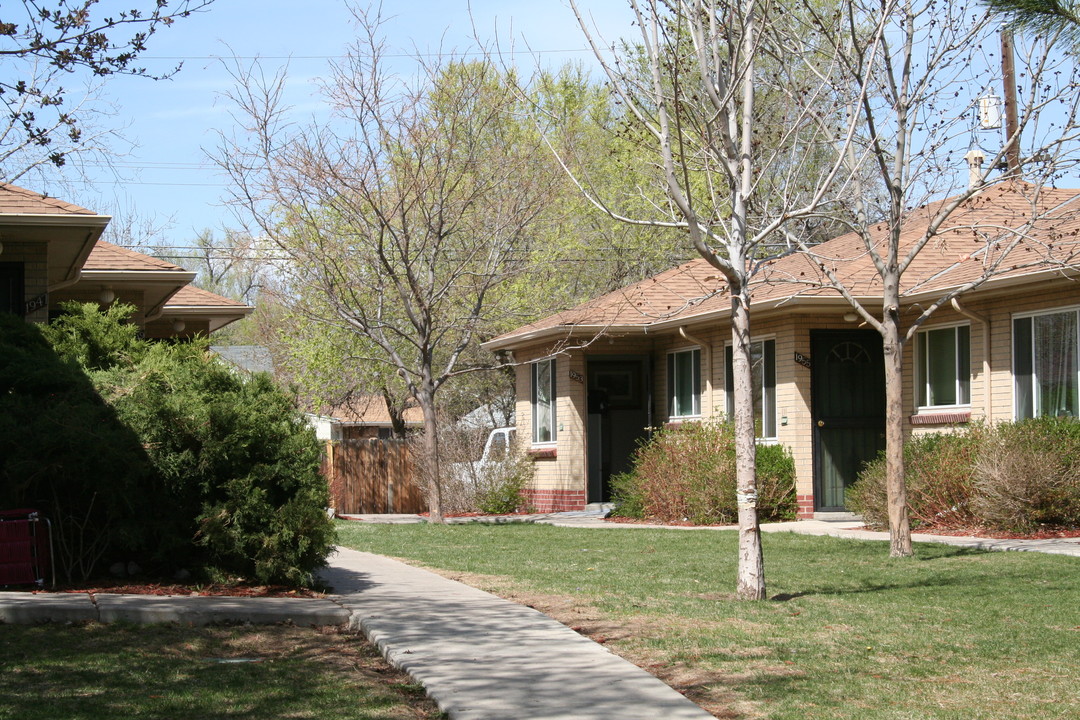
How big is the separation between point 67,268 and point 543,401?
37.0 ft

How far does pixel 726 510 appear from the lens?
57.8 feet

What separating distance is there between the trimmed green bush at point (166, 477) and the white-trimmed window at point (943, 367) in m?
9.69

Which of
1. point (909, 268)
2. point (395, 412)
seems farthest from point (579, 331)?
point (395, 412)

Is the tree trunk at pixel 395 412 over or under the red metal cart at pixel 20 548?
over

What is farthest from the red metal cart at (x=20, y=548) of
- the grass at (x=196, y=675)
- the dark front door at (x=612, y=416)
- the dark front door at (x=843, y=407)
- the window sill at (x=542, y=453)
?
the window sill at (x=542, y=453)

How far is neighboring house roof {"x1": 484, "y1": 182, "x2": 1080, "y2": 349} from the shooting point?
12.8 m

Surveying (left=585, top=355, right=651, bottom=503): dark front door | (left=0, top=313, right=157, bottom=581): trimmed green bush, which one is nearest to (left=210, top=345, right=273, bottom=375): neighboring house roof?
(left=585, top=355, right=651, bottom=503): dark front door

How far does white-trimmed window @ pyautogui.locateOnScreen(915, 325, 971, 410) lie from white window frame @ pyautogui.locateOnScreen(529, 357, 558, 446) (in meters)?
7.68

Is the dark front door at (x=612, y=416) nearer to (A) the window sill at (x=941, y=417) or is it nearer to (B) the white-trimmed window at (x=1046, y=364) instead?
(A) the window sill at (x=941, y=417)

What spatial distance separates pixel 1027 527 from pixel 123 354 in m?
9.85

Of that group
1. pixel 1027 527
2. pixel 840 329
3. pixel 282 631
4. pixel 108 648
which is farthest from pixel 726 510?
pixel 108 648

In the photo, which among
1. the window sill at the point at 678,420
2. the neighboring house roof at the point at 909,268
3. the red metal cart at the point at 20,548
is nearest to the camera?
the red metal cart at the point at 20,548

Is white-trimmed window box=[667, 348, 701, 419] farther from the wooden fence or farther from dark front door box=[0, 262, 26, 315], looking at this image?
dark front door box=[0, 262, 26, 315]

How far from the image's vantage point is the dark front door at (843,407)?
17.8 m
